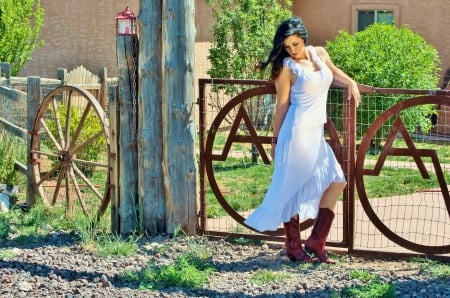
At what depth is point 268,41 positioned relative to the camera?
13617 millimetres

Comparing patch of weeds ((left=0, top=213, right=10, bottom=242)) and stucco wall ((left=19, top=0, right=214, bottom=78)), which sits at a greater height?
stucco wall ((left=19, top=0, right=214, bottom=78))

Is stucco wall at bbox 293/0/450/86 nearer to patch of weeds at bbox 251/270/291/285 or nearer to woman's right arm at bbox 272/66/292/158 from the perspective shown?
woman's right arm at bbox 272/66/292/158

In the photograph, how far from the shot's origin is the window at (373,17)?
18766 mm

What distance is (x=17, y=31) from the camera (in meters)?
16.0

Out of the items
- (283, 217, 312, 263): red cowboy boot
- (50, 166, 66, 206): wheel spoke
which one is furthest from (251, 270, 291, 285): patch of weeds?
(50, 166, 66, 206): wheel spoke

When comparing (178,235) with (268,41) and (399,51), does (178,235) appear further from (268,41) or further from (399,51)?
(399,51)

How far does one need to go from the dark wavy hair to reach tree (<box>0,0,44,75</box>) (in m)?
10.0

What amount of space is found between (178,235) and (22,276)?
→ 1.50 metres

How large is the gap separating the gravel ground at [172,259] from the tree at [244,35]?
629cm

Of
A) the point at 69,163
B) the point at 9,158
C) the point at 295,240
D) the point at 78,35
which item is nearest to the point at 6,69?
the point at 9,158

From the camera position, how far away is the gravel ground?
641 centimetres

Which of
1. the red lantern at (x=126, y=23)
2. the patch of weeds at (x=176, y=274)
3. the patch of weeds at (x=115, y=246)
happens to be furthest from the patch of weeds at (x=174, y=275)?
the red lantern at (x=126, y=23)

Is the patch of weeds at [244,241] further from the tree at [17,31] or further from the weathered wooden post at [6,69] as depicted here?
the tree at [17,31]

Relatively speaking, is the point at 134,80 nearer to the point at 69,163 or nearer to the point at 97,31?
the point at 69,163
